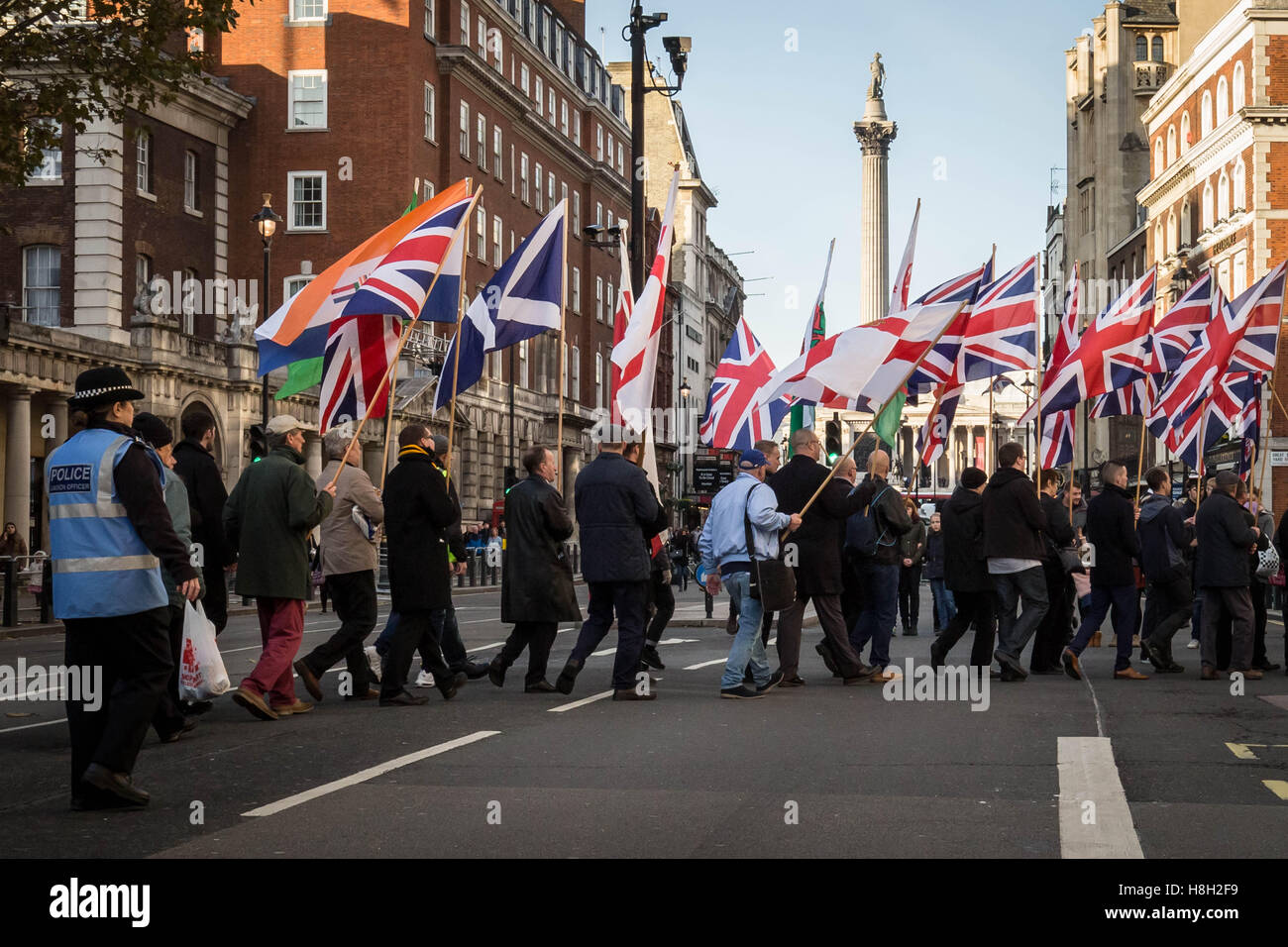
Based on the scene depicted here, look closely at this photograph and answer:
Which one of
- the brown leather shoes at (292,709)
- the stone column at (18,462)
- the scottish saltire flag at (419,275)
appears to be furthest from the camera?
the stone column at (18,462)

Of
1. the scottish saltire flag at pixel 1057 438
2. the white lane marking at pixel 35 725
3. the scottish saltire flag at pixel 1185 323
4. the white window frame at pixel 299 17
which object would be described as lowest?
the white lane marking at pixel 35 725

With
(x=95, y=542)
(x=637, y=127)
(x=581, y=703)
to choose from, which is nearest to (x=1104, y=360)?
(x=637, y=127)

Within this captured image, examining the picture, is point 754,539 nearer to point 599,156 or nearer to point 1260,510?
point 1260,510

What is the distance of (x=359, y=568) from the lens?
12.6 m

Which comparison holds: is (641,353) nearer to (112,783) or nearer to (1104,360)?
(1104,360)

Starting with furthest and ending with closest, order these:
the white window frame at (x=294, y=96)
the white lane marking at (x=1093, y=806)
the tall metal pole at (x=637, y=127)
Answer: the white window frame at (x=294, y=96) < the tall metal pole at (x=637, y=127) < the white lane marking at (x=1093, y=806)

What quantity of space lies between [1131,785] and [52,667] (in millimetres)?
11362

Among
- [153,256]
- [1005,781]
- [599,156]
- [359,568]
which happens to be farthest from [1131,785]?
[599,156]

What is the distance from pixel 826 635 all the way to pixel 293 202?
39.7 m

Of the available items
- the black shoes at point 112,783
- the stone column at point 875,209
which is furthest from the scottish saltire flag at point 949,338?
the stone column at point 875,209

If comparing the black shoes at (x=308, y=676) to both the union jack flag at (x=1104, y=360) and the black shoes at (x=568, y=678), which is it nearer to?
the black shoes at (x=568, y=678)

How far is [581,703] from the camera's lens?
1248 centimetres

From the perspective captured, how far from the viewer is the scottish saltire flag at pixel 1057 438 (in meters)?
25.1

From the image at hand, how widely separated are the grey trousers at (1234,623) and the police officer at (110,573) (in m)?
10.0
